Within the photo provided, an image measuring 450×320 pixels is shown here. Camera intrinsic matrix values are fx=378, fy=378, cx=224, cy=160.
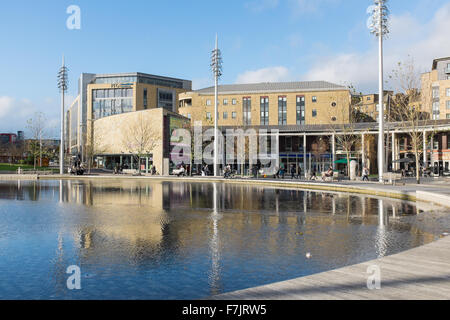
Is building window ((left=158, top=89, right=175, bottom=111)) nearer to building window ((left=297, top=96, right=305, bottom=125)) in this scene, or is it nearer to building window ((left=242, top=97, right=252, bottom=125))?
building window ((left=242, top=97, right=252, bottom=125))

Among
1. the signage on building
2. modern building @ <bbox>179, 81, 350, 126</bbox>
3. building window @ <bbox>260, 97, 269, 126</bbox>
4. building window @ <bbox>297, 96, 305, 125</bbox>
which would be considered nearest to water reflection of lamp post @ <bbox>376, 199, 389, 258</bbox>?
modern building @ <bbox>179, 81, 350, 126</bbox>

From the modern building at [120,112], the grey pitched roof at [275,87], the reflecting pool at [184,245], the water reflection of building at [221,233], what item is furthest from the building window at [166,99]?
the reflecting pool at [184,245]

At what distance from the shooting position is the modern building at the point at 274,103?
233 ft

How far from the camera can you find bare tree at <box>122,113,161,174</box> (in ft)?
184

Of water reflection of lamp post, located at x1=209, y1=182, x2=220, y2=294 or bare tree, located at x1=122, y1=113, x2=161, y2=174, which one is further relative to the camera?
bare tree, located at x1=122, y1=113, x2=161, y2=174

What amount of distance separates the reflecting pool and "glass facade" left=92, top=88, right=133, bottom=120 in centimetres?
8399

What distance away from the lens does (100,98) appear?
96.4 meters

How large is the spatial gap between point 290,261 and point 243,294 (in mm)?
2383

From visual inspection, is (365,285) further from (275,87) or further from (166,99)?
(166,99)

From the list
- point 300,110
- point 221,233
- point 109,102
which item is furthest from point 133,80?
point 221,233

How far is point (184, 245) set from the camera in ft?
26.5

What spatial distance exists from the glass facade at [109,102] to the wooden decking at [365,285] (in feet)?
309
